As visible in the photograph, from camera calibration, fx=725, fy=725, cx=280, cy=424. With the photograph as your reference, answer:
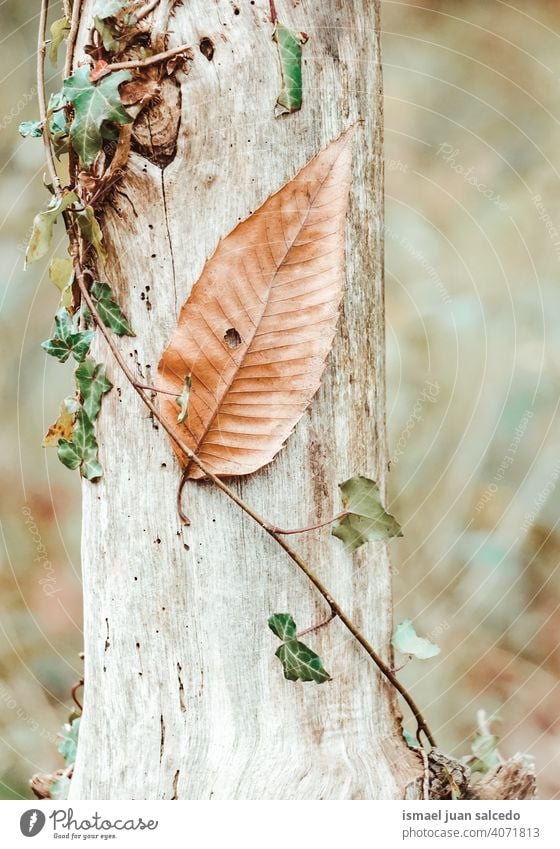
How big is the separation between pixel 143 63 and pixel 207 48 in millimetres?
53

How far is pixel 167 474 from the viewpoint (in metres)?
0.60

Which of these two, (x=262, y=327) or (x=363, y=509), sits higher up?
(x=262, y=327)

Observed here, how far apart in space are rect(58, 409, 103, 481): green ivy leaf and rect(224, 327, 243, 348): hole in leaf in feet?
0.47

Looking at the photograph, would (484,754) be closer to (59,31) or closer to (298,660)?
(298,660)

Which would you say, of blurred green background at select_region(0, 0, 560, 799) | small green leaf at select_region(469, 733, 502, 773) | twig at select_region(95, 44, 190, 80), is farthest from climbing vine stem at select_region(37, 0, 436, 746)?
blurred green background at select_region(0, 0, 560, 799)

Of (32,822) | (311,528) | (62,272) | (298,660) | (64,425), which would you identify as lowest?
(32,822)

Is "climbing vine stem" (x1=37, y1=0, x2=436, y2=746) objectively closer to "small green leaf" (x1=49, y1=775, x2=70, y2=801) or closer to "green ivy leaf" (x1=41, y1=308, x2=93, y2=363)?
"green ivy leaf" (x1=41, y1=308, x2=93, y2=363)

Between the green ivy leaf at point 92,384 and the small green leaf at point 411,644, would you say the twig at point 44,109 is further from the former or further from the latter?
the small green leaf at point 411,644

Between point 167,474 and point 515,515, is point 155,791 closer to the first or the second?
point 167,474

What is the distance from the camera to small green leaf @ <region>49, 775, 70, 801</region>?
760 millimetres

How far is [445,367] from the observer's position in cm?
101

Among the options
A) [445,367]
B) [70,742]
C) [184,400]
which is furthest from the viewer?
[445,367]

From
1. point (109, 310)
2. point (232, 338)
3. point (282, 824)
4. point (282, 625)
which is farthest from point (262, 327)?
point (282, 824)

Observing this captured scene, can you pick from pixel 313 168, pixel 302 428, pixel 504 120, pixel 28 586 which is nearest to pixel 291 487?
pixel 302 428
